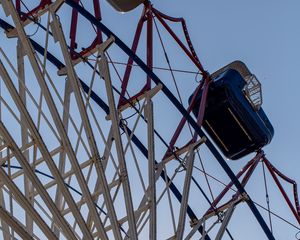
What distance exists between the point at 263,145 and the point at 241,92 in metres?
1.81

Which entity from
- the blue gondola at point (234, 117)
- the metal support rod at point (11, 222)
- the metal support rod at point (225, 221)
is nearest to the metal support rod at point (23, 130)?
the metal support rod at point (11, 222)

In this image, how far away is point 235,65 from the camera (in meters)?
24.5

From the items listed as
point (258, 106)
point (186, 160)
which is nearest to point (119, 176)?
point (186, 160)

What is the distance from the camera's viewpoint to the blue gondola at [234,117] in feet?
71.9

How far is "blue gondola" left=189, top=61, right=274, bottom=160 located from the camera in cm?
2192

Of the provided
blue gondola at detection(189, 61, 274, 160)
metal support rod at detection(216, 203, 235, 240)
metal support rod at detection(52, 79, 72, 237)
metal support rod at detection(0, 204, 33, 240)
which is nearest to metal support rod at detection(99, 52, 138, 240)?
metal support rod at detection(52, 79, 72, 237)

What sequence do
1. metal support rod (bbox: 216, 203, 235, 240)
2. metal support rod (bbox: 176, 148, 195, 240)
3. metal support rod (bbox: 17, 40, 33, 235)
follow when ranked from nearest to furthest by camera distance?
metal support rod (bbox: 17, 40, 33, 235) < metal support rod (bbox: 176, 148, 195, 240) < metal support rod (bbox: 216, 203, 235, 240)

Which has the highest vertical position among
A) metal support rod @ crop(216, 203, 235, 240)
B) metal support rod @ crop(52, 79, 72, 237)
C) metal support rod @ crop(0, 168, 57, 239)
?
metal support rod @ crop(52, 79, 72, 237)

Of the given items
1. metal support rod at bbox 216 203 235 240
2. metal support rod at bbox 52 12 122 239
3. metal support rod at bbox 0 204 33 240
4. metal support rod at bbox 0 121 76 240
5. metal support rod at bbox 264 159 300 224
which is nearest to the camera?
metal support rod at bbox 0 204 33 240

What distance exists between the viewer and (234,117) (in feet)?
72.3

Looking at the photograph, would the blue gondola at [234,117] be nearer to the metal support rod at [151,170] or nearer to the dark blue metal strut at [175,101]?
the dark blue metal strut at [175,101]

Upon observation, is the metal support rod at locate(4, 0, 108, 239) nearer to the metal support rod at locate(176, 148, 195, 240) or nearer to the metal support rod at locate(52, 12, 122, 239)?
the metal support rod at locate(52, 12, 122, 239)

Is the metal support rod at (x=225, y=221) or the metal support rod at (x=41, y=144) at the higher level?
the metal support rod at (x=41, y=144)

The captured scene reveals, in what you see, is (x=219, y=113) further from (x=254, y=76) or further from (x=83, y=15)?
(x=83, y=15)
